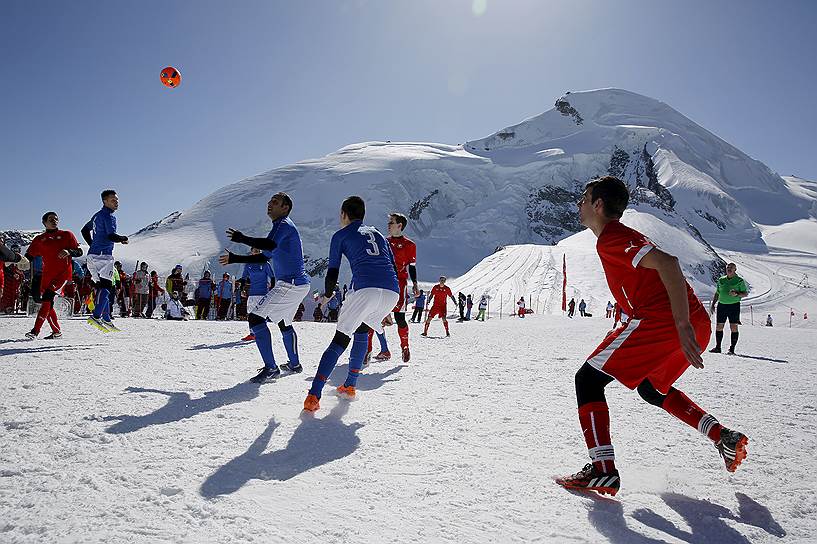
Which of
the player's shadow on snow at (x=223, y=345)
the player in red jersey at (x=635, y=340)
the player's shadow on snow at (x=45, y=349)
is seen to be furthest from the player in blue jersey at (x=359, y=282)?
the player's shadow on snow at (x=45, y=349)

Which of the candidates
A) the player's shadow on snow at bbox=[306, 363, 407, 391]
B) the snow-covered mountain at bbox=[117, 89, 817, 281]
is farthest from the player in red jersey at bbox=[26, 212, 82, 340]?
the snow-covered mountain at bbox=[117, 89, 817, 281]

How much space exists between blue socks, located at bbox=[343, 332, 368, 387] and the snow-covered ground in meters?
0.23

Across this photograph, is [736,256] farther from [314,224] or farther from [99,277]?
[99,277]

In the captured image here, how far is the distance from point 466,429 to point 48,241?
7017mm

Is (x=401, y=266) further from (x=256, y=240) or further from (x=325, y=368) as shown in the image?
(x=325, y=368)

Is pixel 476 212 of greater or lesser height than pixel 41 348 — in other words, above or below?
above

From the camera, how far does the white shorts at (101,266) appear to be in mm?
7431

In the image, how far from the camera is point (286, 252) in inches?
197

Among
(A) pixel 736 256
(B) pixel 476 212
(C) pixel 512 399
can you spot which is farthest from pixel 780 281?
(C) pixel 512 399

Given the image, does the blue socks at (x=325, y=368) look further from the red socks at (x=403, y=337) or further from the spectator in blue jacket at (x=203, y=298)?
the spectator in blue jacket at (x=203, y=298)

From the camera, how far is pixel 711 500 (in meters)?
2.41

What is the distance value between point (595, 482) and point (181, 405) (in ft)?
9.83

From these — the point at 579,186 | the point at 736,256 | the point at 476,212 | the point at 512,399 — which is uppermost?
the point at 579,186

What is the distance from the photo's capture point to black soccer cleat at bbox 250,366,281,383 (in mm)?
4734
